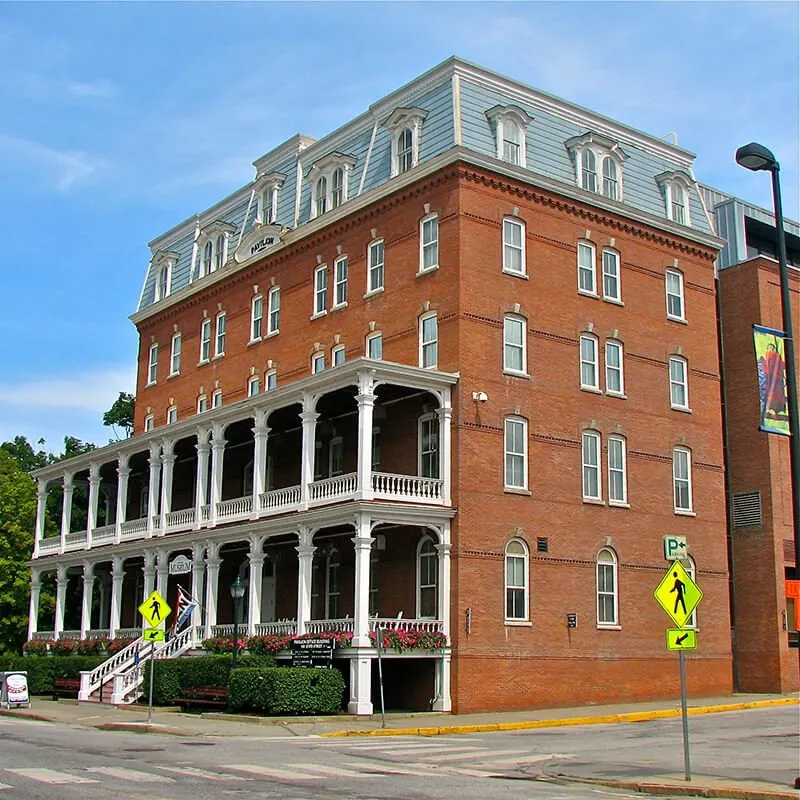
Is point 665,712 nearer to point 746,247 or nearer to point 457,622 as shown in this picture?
point 457,622

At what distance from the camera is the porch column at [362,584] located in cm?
2972

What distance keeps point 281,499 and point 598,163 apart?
1518cm

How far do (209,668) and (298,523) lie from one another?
4.68 m

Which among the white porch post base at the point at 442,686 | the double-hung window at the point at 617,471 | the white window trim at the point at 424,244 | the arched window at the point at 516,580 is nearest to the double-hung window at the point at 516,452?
the arched window at the point at 516,580

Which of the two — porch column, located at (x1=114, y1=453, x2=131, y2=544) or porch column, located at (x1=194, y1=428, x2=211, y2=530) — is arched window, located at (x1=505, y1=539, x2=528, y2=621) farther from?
porch column, located at (x1=114, y1=453, x2=131, y2=544)

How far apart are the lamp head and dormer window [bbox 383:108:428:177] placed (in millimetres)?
19565

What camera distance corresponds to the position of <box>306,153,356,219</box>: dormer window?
39219 mm

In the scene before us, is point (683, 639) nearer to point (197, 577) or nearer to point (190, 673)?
point (190, 673)

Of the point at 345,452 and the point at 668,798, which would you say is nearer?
the point at 668,798

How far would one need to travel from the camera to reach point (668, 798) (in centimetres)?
1531

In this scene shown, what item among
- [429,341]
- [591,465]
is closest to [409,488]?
[429,341]

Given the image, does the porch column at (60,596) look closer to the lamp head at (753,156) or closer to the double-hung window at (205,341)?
the double-hung window at (205,341)

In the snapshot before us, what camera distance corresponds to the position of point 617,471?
119 ft

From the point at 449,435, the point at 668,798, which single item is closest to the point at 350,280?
the point at 449,435
